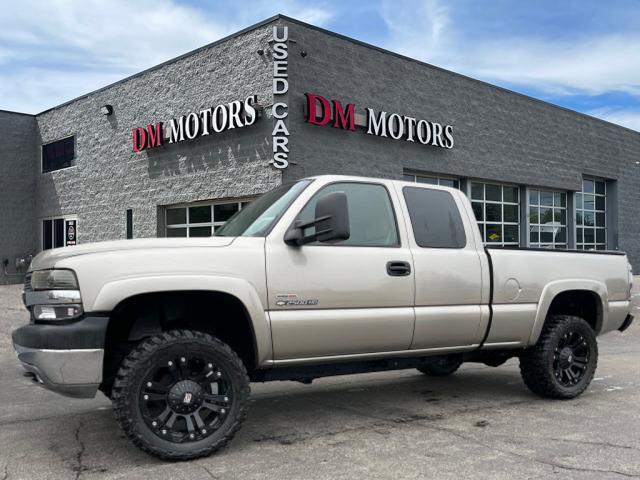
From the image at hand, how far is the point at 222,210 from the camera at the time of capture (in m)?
16.8

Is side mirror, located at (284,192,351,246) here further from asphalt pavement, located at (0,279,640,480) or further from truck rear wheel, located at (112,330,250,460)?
asphalt pavement, located at (0,279,640,480)

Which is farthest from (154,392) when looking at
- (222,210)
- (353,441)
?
(222,210)

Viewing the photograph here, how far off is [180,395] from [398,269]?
1927 millimetres

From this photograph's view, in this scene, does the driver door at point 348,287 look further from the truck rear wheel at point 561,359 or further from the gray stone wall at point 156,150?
the gray stone wall at point 156,150

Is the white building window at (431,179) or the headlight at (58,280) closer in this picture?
the headlight at (58,280)

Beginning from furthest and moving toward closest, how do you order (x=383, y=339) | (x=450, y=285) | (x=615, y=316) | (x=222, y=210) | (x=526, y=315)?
(x=222, y=210) → (x=615, y=316) → (x=526, y=315) → (x=450, y=285) → (x=383, y=339)

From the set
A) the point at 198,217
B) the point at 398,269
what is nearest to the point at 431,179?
the point at 198,217

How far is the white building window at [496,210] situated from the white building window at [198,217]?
8.13 meters

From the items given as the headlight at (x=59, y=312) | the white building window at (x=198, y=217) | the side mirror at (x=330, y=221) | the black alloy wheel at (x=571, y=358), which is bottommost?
the black alloy wheel at (x=571, y=358)

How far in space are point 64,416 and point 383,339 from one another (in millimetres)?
2967

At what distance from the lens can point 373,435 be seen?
494 cm

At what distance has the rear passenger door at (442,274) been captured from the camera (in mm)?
5234

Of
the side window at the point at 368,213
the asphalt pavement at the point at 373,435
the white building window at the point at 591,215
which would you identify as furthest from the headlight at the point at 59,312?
the white building window at the point at 591,215

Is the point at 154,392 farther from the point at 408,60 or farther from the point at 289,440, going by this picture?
the point at 408,60
